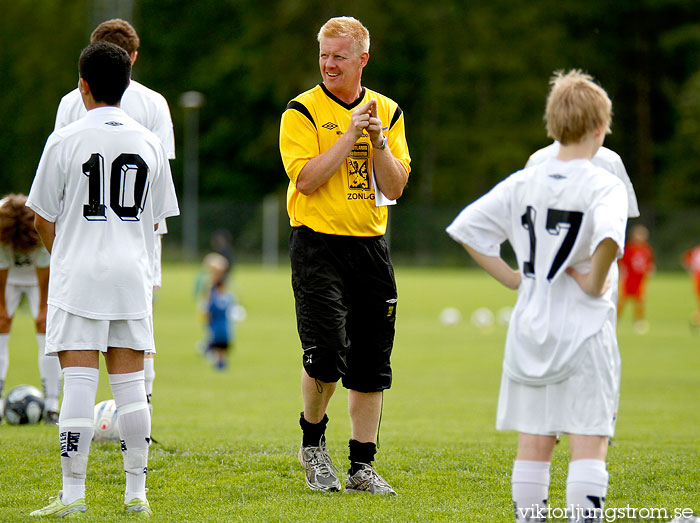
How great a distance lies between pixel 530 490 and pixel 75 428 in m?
2.21

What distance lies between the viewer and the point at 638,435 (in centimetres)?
883

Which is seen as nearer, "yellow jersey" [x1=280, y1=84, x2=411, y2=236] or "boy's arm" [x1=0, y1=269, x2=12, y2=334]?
"yellow jersey" [x1=280, y1=84, x2=411, y2=236]

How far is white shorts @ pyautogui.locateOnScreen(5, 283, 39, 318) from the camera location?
332 inches

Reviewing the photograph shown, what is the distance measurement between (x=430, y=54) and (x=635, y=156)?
1203 cm

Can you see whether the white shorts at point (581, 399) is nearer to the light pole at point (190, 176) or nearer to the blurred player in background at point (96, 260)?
the blurred player in background at point (96, 260)

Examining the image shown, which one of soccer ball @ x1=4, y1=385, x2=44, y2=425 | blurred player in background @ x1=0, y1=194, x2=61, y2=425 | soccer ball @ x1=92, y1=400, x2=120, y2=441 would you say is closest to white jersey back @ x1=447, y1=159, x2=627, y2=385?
soccer ball @ x1=92, y1=400, x2=120, y2=441

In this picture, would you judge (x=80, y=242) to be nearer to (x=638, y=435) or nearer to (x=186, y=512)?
(x=186, y=512)

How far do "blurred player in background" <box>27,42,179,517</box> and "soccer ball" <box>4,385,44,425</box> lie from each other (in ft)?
12.0

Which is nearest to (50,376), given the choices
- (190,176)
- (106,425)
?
(106,425)

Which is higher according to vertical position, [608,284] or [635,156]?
[635,156]

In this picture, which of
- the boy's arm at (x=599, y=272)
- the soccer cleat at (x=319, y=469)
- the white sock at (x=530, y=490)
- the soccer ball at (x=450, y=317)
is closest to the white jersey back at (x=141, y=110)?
the soccer cleat at (x=319, y=469)

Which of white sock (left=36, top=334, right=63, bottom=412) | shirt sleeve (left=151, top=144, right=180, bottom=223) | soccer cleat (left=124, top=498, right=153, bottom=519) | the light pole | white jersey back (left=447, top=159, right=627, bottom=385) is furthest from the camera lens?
the light pole

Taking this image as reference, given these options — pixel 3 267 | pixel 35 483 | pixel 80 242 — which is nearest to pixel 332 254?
pixel 80 242

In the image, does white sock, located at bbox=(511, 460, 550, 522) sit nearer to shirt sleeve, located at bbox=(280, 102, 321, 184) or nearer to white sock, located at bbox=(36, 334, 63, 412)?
shirt sleeve, located at bbox=(280, 102, 321, 184)
